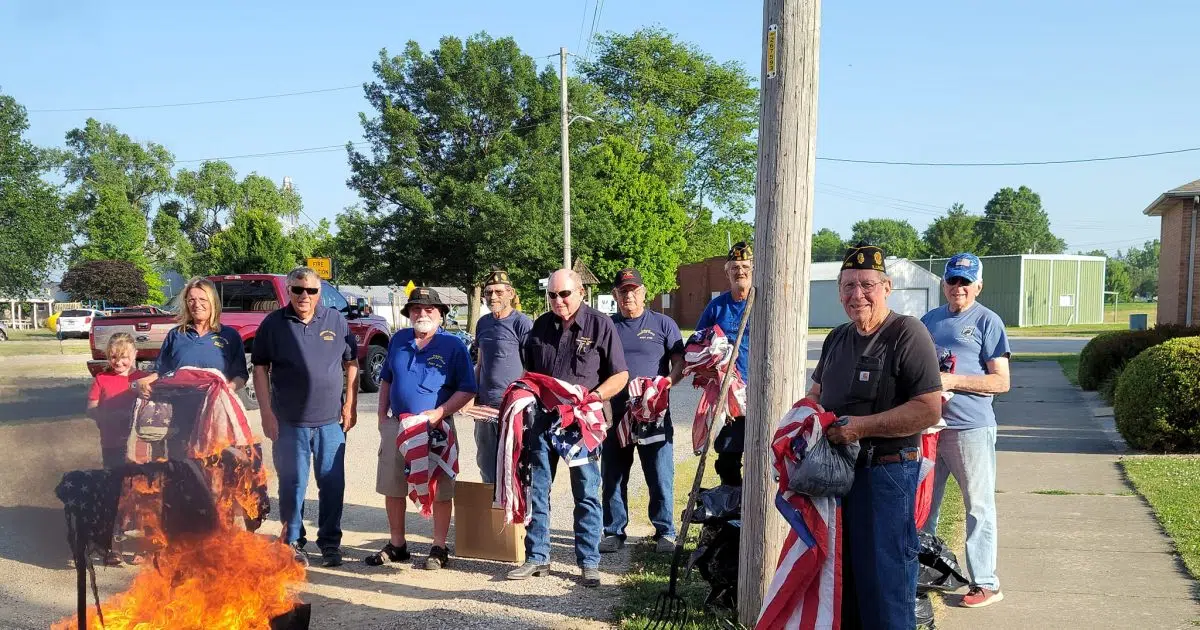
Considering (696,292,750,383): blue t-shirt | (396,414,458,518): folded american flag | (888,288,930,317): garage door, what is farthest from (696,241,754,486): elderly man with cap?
(888,288,930,317): garage door

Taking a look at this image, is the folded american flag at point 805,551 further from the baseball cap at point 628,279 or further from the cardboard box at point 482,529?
the baseball cap at point 628,279

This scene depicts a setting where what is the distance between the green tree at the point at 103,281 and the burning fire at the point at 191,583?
43947mm

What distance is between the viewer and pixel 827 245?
15225 centimetres

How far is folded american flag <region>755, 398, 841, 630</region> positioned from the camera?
3654 millimetres

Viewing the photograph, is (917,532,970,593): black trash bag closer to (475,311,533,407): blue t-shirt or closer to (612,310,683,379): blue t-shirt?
(612,310,683,379): blue t-shirt

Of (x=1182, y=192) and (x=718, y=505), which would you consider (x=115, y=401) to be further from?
(x=1182, y=192)

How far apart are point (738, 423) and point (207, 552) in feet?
Answer: 11.0

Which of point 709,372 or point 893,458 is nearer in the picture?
point 893,458

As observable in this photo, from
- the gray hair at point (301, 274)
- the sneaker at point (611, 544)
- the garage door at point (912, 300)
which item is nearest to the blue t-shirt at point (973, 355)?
the sneaker at point (611, 544)

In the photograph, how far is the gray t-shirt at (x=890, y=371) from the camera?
354 centimetres

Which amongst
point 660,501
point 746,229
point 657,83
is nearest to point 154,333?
point 660,501

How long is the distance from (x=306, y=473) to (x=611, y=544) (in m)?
2.19

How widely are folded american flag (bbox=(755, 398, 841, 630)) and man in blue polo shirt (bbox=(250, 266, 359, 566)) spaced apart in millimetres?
3419

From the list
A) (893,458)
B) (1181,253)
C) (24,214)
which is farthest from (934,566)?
(24,214)
